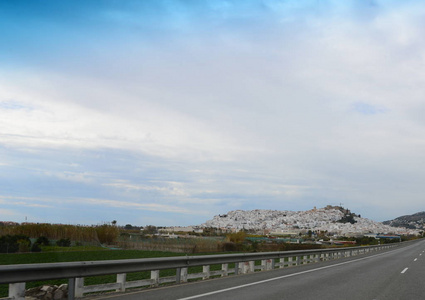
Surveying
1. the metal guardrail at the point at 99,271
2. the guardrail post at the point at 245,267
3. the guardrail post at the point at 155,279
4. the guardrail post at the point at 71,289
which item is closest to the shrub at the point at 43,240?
the guardrail post at the point at 245,267

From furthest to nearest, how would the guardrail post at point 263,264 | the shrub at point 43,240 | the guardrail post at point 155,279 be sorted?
the shrub at point 43,240
the guardrail post at point 263,264
the guardrail post at point 155,279

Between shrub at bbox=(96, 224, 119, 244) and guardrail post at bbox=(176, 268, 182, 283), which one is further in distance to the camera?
shrub at bbox=(96, 224, 119, 244)

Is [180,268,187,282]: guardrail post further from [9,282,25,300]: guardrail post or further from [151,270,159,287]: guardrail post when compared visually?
[9,282,25,300]: guardrail post

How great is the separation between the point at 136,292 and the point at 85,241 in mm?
34285

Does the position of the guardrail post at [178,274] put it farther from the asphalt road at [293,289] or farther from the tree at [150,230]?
the tree at [150,230]

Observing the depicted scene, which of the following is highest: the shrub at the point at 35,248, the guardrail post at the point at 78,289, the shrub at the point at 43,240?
the shrub at the point at 43,240

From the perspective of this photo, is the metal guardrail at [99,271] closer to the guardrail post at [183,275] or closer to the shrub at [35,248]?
the guardrail post at [183,275]

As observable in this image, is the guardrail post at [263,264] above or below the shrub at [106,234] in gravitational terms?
below

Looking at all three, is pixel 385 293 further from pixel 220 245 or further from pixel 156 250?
pixel 220 245

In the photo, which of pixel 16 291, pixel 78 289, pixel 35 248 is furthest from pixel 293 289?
pixel 35 248

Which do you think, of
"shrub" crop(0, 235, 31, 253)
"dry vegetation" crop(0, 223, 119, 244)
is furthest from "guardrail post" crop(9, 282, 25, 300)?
"dry vegetation" crop(0, 223, 119, 244)

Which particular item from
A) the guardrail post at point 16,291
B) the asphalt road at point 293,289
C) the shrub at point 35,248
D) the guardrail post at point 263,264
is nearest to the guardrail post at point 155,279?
the asphalt road at point 293,289

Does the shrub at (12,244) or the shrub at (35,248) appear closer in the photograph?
the shrub at (12,244)

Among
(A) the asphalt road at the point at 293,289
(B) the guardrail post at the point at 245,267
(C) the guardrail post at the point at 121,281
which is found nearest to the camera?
(A) the asphalt road at the point at 293,289
